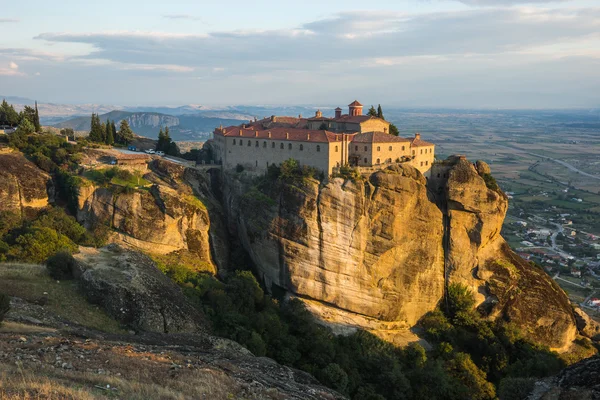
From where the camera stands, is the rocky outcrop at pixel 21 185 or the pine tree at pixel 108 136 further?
the pine tree at pixel 108 136

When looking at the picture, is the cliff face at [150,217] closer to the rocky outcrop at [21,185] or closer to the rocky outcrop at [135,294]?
the rocky outcrop at [21,185]

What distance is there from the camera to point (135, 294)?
74.9 feet

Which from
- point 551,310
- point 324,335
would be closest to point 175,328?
point 324,335

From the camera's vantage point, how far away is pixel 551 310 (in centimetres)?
4316

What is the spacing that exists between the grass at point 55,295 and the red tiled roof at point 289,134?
24.3 metres

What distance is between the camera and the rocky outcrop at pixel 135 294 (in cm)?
2197

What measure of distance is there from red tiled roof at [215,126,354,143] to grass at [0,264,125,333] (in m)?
24.3

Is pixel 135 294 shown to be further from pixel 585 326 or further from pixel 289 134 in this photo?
pixel 585 326

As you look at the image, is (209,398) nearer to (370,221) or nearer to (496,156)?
(370,221)

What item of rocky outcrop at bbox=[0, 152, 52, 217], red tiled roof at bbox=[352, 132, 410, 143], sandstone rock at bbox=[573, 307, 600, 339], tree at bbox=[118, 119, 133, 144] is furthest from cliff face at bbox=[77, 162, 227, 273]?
sandstone rock at bbox=[573, 307, 600, 339]

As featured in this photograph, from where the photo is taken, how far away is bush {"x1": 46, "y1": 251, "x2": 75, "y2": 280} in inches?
926

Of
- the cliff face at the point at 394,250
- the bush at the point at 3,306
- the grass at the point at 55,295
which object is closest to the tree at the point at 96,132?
the cliff face at the point at 394,250

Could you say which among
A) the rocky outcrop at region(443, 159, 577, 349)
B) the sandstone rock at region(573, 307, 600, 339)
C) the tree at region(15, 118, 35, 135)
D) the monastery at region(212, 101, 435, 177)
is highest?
the tree at region(15, 118, 35, 135)

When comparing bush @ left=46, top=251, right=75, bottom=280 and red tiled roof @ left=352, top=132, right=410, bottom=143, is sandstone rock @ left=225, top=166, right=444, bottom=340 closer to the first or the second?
red tiled roof @ left=352, top=132, right=410, bottom=143
